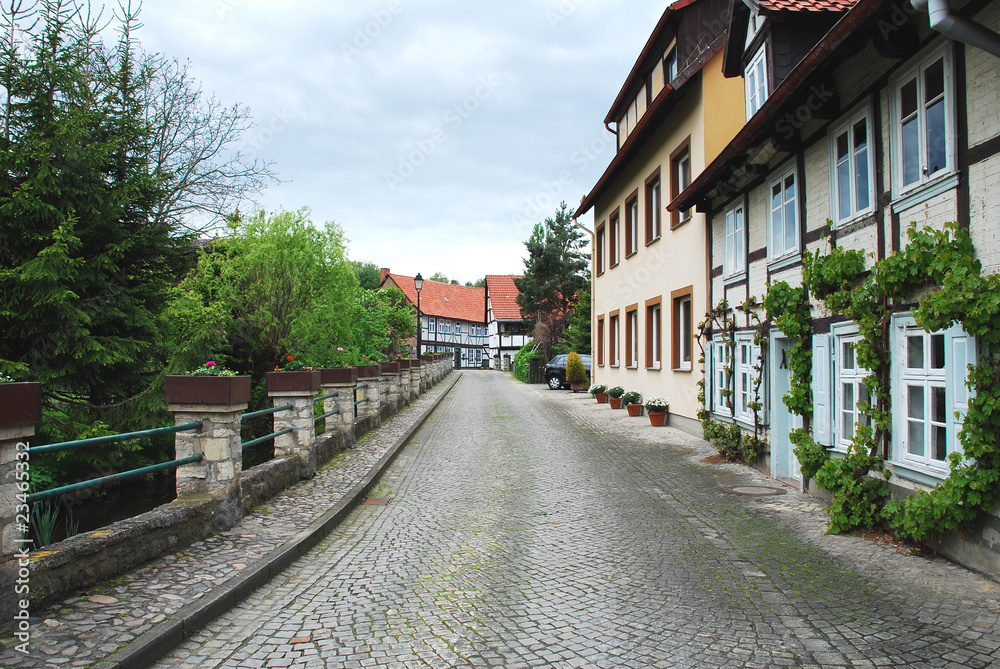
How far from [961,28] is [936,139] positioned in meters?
1.19

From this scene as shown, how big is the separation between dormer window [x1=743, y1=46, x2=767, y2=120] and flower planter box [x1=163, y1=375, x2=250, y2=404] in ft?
28.8

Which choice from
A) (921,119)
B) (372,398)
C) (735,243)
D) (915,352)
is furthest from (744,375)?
(372,398)

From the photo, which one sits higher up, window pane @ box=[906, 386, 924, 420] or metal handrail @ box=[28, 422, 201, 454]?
window pane @ box=[906, 386, 924, 420]

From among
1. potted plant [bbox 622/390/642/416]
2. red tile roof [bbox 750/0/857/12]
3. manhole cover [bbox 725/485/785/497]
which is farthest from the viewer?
potted plant [bbox 622/390/642/416]

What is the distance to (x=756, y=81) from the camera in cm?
1066

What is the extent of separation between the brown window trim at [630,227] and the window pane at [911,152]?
12.4 meters

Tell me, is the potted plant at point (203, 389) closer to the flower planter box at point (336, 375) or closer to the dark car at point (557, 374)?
the flower planter box at point (336, 375)

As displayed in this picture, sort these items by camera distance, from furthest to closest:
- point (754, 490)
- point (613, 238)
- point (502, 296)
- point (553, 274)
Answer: point (502, 296), point (553, 274), point (613, 238), point (754, 490)

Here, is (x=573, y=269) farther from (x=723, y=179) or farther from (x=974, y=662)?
(x=974, y=662)

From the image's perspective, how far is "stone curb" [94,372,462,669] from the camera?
11.3 feet

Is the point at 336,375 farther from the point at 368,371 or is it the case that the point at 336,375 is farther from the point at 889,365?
the point at 889,365

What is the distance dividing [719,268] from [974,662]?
929 cm

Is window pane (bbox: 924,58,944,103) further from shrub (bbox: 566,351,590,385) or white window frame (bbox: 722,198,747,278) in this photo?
shrub (bbox: 566,351,590,385)

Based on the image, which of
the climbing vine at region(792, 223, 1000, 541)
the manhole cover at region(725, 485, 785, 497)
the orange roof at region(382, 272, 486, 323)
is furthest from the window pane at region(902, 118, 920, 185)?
the orange roof at region(382, 272, 486, 323)
